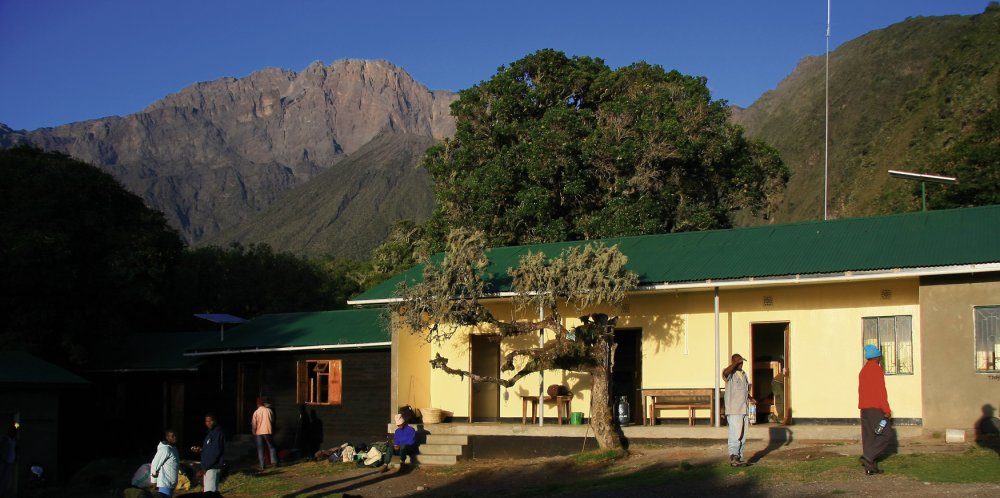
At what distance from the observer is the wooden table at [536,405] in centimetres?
1967

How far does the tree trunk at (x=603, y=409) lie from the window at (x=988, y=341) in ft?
18.3

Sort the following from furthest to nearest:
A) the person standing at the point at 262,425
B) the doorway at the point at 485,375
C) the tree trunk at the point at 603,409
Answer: the doorway at the point at 485,375, the person standing at the point at 262,425, the tree trunk at the point at 603,409

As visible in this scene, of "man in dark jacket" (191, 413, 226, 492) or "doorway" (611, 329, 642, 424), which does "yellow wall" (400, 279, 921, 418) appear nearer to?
"doorway" (611, 329, 642, 424)

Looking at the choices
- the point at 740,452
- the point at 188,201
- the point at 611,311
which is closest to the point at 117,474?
the point at 611,311

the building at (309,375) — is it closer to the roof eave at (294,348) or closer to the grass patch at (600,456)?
the roof eave at (294,348)

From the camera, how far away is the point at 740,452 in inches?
580

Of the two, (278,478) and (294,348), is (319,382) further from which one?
(278,478)

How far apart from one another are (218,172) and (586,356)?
166 metres

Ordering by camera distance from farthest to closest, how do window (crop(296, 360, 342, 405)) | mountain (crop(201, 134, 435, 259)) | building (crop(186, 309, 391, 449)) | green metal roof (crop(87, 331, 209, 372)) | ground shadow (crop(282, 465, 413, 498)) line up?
mountain (crop(201, 134, 435, 259)) → green metal roof (crop(87, 331, 209, 372)) → window (crop(296, 360, 342, 405)) → building (crop(186, 309, 391, 449)) → ground shadow (crop(282, 465, 413, 498))

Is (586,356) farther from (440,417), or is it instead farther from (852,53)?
(852,53)

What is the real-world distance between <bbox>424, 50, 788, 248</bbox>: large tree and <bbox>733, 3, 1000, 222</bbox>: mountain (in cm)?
941

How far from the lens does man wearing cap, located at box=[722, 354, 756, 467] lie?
14398 millimetres

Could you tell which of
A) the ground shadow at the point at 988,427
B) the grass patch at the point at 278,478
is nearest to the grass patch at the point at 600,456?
the grass patch at the point at 278,478

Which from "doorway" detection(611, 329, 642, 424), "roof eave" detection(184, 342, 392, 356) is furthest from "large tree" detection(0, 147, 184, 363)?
"doorway" detection(611, 329, 642, 424)
